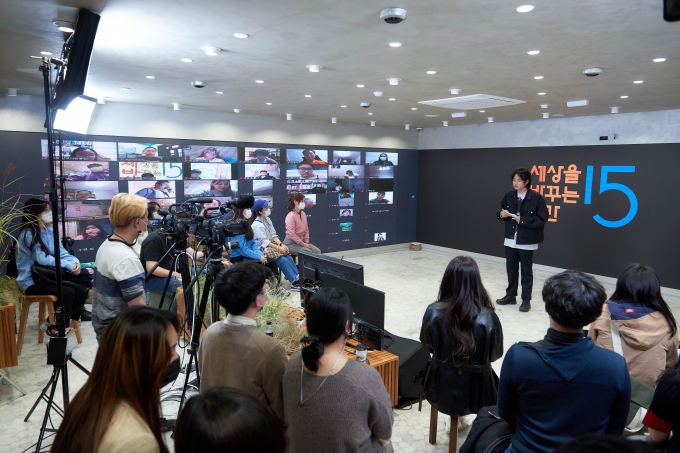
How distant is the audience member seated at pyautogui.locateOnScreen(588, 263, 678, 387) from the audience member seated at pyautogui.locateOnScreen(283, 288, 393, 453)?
162cm

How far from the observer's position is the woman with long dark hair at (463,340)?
8.05 ft

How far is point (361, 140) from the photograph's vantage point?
9578mm

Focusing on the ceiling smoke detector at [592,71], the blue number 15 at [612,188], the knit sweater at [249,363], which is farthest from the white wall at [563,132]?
the knit sweater at [249,363]

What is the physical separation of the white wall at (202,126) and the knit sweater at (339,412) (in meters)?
6.31

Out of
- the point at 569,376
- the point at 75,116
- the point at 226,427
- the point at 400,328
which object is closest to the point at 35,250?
the point at 75,116

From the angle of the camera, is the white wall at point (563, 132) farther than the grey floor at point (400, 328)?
Yes

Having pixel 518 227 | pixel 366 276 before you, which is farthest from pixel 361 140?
pixel 518 227

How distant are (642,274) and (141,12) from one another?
3.30 m

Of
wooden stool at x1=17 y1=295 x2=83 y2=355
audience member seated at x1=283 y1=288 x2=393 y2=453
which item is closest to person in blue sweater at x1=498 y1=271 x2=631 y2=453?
audience member seated at x1=283 y1=288 x2=393 y2=453

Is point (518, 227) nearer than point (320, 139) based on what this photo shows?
Yes

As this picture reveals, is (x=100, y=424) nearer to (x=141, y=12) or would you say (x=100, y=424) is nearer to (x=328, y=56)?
(x=141, y=12)

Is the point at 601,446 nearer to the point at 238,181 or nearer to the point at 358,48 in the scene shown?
the point at 358,48

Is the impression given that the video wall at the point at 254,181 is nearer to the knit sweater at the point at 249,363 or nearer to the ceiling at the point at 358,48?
the ceiling at the point at 358,48

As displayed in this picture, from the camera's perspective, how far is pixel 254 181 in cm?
818
